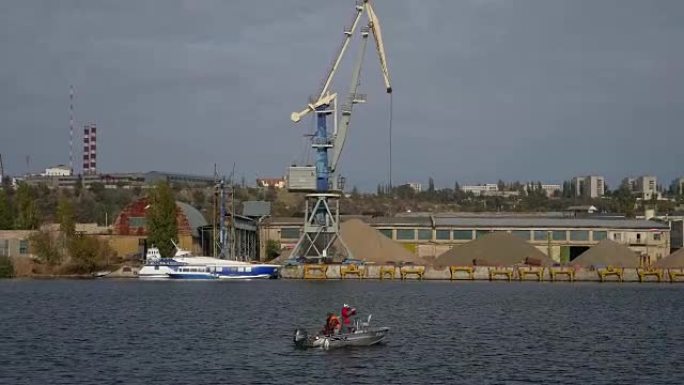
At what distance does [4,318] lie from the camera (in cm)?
6381

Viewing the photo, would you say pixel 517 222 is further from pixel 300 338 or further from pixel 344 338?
pixel 300 338

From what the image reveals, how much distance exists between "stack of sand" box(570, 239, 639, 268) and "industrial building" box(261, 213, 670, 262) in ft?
40.3

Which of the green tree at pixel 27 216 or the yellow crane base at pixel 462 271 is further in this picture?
the green tree at pixel 27 216

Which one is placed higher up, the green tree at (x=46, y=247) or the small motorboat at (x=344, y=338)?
the green tree at (x=46, y=247)

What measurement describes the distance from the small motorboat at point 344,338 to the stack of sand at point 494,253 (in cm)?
6838

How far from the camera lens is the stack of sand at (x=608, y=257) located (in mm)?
118312

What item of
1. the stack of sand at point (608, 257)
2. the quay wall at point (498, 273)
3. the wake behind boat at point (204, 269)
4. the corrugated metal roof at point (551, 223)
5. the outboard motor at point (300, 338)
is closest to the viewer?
the outboard motor at point (300, 338)

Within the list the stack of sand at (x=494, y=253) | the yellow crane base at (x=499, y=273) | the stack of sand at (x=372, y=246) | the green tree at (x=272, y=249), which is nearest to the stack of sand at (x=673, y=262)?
the stack of sand at (x=494, y=253)

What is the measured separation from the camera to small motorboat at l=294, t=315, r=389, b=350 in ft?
157

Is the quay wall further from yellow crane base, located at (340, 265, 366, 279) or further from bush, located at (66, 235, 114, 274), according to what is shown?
bush, located at (66, 235, 114, 274)

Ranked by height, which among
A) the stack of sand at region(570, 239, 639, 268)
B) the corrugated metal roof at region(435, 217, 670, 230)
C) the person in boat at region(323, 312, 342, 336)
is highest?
the corrugated metal roof at region(435, 217, 670, 230)

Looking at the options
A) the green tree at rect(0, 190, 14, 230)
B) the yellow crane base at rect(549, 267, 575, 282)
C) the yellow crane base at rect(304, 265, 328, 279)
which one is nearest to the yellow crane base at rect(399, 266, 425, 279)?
the yellow crane base at rect(304, 265, 328, 279)

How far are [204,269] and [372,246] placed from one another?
18835mm

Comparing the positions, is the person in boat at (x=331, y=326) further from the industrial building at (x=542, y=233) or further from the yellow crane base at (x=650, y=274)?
the industrial building at (x=542, y=233)
